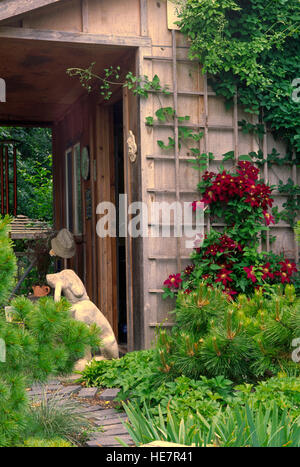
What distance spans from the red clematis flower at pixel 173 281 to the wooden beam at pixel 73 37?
86.5 inches

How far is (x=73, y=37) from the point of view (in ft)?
18.4

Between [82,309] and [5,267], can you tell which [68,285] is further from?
[5,267]

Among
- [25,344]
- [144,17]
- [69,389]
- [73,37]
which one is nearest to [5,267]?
[25,344]

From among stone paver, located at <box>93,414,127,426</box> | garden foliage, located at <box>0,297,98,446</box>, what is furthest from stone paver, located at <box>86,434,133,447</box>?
garden foliage, located at <box>0,297,98,446</box>

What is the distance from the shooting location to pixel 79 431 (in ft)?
11.7

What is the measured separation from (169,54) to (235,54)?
2.06 ft

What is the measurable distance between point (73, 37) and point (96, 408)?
10.8 feet

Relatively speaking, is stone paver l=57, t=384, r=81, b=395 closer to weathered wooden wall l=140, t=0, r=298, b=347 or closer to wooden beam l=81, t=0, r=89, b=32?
weathered wooden wall l=140, t=0, r=298, b=347

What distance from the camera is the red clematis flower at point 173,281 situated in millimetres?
5582

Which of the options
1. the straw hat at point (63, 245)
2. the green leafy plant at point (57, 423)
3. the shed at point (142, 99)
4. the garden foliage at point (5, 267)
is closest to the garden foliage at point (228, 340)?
the green leafy plant at point (57, 423)

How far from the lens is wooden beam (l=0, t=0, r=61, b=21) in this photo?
5.22 meters

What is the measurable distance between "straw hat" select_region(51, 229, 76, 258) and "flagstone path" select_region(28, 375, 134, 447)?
276cm

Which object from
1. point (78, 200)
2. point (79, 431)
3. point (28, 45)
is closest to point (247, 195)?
point (28, 45)

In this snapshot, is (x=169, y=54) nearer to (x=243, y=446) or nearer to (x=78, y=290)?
(x=78, y=290)
